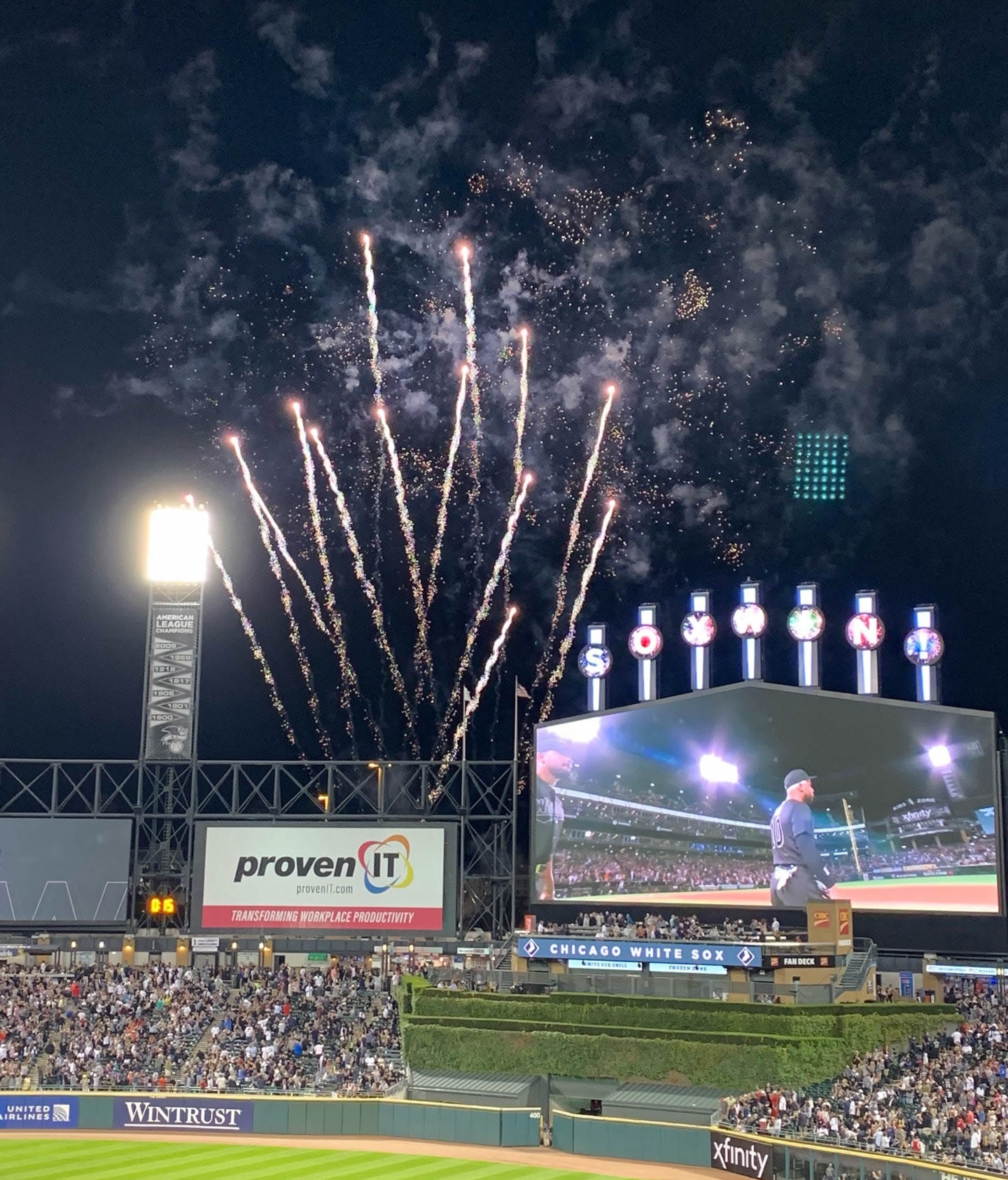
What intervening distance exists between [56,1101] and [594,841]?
26.5 meters

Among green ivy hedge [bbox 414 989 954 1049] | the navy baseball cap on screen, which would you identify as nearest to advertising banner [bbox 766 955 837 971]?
green ivy hedge [bbox 414 989 954 1049]

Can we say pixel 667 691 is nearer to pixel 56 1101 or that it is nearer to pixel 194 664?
pixel 194 664

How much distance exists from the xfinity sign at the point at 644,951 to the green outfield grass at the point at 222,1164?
1303cm

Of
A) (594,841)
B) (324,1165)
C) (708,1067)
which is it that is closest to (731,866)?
(594,841)

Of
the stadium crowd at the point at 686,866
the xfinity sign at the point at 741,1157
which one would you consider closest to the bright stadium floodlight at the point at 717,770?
the stadium crowd at the point at 686,866

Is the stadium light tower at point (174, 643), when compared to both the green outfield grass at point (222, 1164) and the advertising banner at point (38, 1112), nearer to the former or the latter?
the advertising banner at point (38, 1112)

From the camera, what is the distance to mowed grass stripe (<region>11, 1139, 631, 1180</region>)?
50750 mm

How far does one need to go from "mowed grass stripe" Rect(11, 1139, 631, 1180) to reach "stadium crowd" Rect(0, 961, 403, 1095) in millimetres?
4595

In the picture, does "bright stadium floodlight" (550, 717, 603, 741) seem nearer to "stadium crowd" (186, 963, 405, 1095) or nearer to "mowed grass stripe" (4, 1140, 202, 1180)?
"stadium crowd" (186, 963, 405, 1095)

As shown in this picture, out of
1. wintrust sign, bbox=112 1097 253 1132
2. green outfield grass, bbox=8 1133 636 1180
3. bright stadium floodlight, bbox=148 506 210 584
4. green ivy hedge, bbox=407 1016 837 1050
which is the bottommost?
green outfield grass, bbox=8 1133 636 1180

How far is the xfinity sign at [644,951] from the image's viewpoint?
61.2 meters

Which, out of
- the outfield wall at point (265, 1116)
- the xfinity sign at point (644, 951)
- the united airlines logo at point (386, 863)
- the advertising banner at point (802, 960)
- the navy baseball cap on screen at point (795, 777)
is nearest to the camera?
the outfield wall at point (265, 1116)

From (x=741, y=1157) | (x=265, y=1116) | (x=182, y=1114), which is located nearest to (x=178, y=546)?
(x=182, y=1114)

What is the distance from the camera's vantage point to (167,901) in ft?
256
